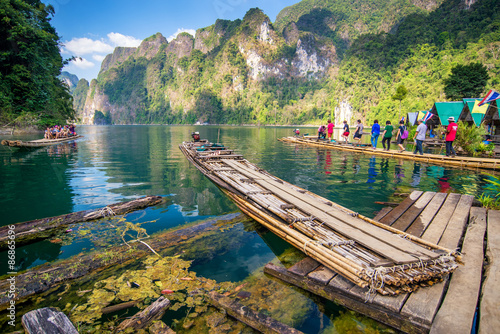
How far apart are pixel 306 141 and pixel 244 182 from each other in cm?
1974

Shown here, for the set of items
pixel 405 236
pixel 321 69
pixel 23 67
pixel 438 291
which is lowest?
pixel 438 291

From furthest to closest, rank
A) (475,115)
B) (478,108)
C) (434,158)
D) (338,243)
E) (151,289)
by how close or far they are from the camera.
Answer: (475,115) < (478,108) < (434,158) < (338,243) < (151,289)

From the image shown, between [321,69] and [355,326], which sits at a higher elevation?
[321,69]

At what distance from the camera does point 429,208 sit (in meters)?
6.25

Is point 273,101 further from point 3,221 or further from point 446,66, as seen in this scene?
point 3,221

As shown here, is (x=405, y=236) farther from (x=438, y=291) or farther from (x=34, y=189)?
(x=34, y=189)

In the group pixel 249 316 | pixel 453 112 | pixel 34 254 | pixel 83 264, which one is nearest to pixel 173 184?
pixel 34 254

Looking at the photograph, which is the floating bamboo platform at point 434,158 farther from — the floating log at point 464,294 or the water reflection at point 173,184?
the floating log at point 464,294

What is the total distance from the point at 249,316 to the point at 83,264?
3.02 meters

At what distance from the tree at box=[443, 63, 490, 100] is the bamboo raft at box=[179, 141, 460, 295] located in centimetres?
4860

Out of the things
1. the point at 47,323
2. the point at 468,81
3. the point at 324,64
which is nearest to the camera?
the point at 47,323

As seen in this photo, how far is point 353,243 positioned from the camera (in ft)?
13.7

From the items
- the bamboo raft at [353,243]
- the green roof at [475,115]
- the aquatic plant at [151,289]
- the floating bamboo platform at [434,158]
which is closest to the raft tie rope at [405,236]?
the bamboo raft at [353,243]

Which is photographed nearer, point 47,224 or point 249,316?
point 249,316
